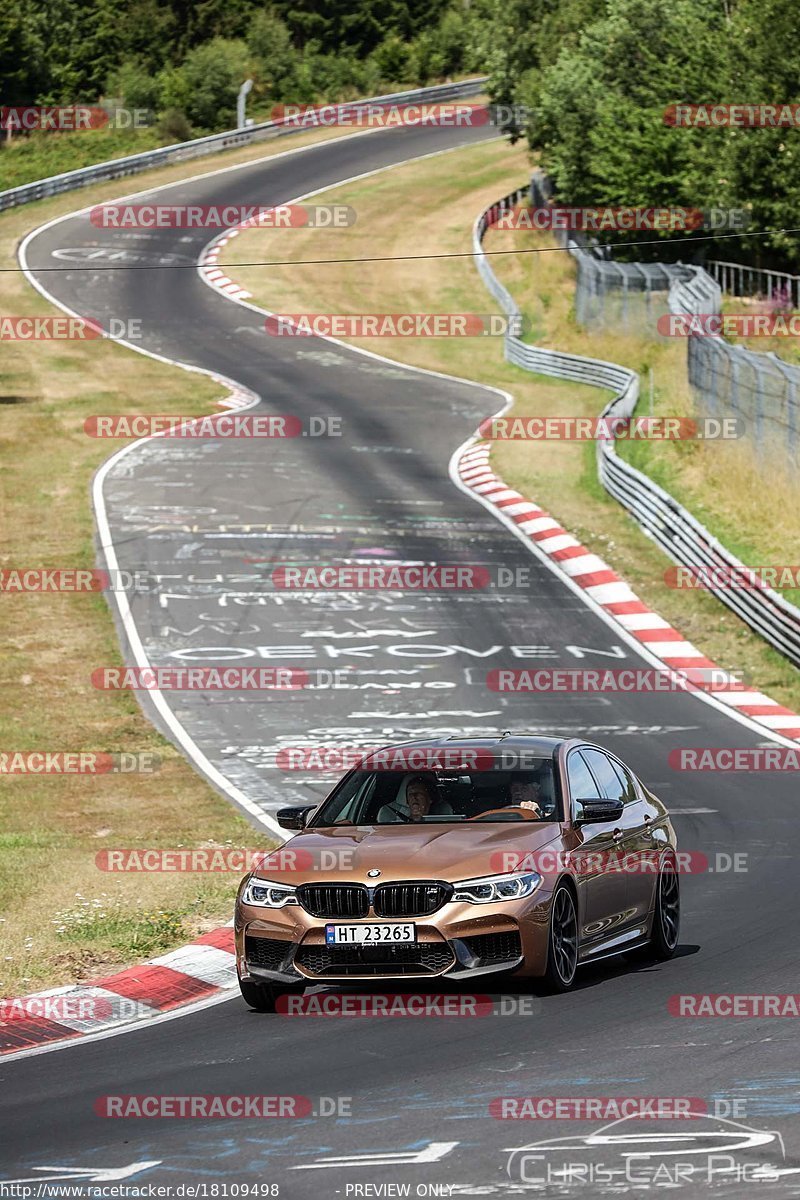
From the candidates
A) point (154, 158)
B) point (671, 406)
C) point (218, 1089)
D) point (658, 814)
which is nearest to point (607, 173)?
point (671, 406)

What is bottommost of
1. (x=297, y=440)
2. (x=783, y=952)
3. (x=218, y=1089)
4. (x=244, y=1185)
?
(x=297, y=440)

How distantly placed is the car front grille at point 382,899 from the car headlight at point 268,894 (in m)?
0.12

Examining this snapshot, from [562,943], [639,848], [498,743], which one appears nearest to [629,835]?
[639,848]

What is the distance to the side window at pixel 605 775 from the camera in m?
12.1

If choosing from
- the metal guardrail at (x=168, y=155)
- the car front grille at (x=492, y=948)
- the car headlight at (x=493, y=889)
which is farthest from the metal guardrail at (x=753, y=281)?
the car front grille at (x=492, y=948)

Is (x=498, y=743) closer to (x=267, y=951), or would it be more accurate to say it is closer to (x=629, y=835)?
(x=629, y=835)

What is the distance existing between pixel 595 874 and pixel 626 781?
4.89 feet

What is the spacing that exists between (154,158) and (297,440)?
39902mm

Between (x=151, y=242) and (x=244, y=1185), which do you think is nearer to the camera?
(x=244, y=1185)

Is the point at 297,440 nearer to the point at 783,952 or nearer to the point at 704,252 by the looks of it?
the point at 704,252

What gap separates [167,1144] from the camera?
24.9ft

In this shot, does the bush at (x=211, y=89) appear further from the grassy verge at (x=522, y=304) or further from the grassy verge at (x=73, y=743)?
the grassy verge at (x=73, y=743)

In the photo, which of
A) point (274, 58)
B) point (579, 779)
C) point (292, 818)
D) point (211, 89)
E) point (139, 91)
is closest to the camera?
point (292, 818)

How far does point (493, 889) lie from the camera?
33.8 ft
